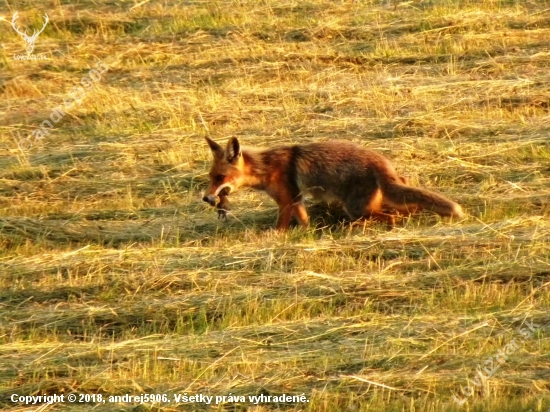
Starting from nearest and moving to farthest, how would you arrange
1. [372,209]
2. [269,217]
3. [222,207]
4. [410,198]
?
[410,198] → [372,209] → [222,207] → [269,217]

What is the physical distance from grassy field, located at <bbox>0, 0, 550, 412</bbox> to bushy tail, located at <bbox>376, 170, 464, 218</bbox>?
6.8 inches

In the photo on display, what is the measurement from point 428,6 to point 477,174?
22.5ft

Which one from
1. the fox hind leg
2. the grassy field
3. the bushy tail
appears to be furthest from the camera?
the fox hind leg

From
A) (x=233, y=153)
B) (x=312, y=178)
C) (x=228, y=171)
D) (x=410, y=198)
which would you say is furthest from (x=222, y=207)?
(x=410, y=198)

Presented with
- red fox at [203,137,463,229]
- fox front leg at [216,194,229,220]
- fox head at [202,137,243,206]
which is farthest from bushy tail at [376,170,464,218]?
fox front leg at [216,194,229,220]

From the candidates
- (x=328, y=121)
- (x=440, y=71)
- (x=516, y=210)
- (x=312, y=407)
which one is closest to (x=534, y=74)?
(x=440, y=71)

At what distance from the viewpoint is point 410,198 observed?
34.0 feet

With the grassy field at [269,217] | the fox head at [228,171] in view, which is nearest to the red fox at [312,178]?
the fox head at [228,171]

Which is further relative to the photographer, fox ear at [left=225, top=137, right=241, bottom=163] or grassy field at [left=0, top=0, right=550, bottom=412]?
fox ear at [left=225, top=137, right=241, bottom=163]

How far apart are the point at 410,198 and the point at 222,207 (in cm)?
171

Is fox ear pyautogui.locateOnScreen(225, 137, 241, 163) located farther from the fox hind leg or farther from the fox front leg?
the fox hind leg

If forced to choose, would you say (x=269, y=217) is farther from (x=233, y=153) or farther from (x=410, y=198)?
(x=410, y=198)

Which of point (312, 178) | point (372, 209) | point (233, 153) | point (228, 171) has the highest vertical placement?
point (233, 153)

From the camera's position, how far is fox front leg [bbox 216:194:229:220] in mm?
10742
